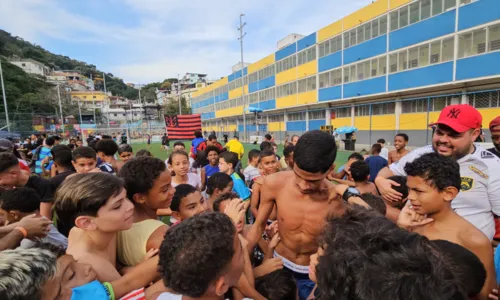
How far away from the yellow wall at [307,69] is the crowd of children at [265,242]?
97.7 feet

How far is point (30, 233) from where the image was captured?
2025mm

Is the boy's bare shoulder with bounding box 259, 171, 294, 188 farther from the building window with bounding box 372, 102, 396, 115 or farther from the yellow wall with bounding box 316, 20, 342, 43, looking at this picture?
the yellow wall with bounding box 316, 20, 342, 43

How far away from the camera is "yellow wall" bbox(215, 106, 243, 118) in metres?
46.0

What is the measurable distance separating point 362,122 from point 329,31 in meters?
11.0

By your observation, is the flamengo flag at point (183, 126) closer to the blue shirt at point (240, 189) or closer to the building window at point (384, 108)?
the blue shirt at point (240, 189)

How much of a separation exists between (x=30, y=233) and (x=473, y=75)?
22412 millimetres

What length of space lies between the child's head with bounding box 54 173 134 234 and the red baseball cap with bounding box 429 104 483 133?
2720 millimetres

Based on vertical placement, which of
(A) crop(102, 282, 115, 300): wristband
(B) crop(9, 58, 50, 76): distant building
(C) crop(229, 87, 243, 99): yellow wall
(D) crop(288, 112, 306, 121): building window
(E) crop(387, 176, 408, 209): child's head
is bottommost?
(A) crop(102, 282, 115, 300): wristband

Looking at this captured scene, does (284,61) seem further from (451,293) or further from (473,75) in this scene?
(451,293)

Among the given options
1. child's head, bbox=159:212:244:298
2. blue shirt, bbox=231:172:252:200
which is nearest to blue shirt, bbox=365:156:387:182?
blue shirt, bbox=231:172:252:200

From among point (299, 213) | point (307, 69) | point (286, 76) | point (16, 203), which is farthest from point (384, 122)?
point (16, 203)

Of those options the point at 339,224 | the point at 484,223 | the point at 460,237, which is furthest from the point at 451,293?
the point at 484,223

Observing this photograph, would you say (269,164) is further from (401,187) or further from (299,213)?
(299,213)

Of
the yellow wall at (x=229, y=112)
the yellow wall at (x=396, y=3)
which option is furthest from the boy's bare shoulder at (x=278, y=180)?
the yellow wall at (x=229, y=112)
